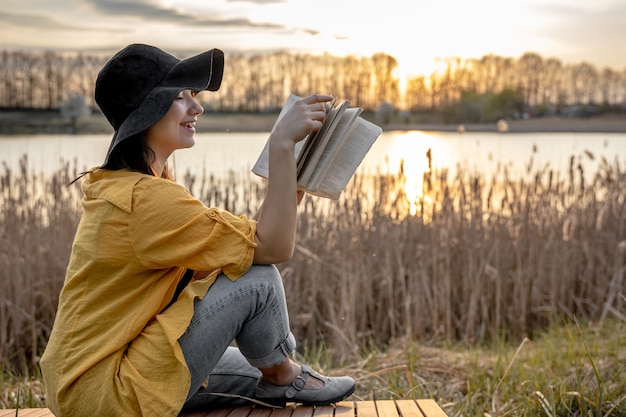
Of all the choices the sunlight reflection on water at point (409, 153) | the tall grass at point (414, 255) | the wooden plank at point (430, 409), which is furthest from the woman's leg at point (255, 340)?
the sunlight reflection on water at point (409, 153)

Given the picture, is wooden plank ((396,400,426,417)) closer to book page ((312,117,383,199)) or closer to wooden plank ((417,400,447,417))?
wooden plank ((417,400,447,417))

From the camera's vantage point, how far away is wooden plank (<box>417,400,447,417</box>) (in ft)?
6.95

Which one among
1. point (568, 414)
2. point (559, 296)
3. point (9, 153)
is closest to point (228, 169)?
point (9, 153)

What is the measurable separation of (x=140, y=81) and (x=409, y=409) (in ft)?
3.82

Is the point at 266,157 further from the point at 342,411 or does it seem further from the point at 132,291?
the point at 342,411

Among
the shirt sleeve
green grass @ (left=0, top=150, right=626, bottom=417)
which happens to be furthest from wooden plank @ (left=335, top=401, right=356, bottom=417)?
green grass @ (left=0, top=150, right=626, bottom=417)

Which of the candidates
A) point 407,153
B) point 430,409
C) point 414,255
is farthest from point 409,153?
point 430,409

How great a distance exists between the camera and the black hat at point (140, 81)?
1885 millimetres

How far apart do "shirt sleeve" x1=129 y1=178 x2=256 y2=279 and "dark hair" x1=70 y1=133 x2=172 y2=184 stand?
0.37 ft

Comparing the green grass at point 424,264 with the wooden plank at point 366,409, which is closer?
the wooden plank at point 366,409

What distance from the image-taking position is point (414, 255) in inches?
174

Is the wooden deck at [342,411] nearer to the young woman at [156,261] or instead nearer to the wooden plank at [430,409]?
the wooden plank at [430,409]

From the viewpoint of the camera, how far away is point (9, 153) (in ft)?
16.1

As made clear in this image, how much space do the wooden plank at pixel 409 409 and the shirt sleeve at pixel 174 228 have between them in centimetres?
74
